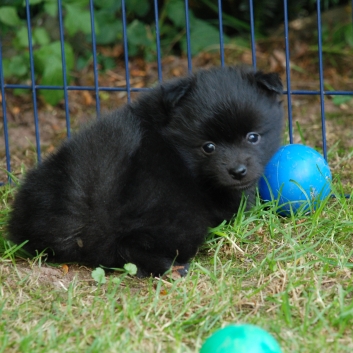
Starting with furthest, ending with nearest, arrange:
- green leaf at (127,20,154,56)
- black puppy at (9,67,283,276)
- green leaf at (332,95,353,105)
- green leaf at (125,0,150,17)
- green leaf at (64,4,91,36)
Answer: green leaf at (125,0,150,17)
green leaf at (127,20,154,56)
green leaf at (332,95,353,105)
green leaf at (64,4,91,36)
black puppy at (9,67,283,276)

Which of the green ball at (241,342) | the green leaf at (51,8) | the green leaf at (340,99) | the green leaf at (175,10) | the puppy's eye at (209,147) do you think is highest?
the green leaf at (51,8)

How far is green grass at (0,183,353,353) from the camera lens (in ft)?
9.12

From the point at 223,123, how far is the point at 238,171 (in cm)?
28

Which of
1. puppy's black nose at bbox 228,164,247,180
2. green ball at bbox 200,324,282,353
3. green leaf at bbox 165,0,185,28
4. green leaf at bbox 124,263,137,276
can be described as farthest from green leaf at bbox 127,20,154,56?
green ball at bbox 200,324,282,353

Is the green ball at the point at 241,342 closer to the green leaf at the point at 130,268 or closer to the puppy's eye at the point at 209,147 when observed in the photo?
the green leaf at the point at 130,268

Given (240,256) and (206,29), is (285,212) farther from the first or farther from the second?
(206,29)

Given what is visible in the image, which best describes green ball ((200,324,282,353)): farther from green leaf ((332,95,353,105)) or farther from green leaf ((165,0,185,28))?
green leaf ((165,0,185,28))

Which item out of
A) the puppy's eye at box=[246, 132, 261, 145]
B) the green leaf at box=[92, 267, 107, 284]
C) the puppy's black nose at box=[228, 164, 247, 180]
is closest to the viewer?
the green leaf at box=[92, 267, 107, 284]

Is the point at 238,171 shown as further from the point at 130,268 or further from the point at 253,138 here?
the point at 130,268

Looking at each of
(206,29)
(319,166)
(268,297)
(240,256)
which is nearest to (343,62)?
(206,29)

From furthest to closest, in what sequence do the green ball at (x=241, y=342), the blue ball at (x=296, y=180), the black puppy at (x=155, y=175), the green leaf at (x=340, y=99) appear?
the green leaf at (x=340, y=99) < the blue ball at (x=296, y=180) < the black puppy at (x=155, y=175) < the green ball at (x=241, y=342)

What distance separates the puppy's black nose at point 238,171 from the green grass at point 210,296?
32 centimetres

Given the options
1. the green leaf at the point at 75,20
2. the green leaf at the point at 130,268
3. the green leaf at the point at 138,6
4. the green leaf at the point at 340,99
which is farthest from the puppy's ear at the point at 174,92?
the green leaf at the point at 138,6

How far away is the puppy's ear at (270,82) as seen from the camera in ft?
12.5
